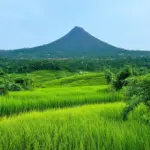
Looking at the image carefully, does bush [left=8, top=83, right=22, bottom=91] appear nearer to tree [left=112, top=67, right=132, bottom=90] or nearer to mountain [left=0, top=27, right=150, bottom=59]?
tree [left=112, top=67, right=132, bottom=90]

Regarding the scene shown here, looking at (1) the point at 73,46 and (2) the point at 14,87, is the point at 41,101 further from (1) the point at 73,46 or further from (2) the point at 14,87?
(1) the point at 73,46

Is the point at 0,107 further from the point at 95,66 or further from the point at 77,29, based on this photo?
the point at 77,29

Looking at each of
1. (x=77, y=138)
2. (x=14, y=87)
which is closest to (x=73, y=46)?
(x=14, y=87)

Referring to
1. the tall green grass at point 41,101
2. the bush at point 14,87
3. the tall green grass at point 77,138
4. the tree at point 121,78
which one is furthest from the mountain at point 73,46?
the tall green grass at point 77,138

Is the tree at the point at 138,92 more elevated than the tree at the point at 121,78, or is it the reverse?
the tree at the point at 138,92

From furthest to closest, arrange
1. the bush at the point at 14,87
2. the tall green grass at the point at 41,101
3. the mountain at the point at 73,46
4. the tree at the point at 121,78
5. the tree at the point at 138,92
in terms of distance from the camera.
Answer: the mountain at the point at 73,46 → the bush at the point at 14,87 → the tree at the point at 121,78 → the tall green grass at the point at 41,101 → the tree at the point at 138,92

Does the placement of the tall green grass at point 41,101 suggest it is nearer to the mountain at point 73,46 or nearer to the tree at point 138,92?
the tree at point 138,92

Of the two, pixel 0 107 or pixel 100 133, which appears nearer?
pixel 100 133

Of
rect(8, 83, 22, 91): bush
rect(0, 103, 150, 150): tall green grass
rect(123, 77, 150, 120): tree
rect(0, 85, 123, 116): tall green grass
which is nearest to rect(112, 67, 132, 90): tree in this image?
rect(0, 85, 123, 116): tall green grass

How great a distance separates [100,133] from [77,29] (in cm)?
18017

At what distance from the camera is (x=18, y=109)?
11.8 meters

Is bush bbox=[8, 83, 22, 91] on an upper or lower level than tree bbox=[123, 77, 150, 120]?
lower

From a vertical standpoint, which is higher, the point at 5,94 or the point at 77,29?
the point at 77,29

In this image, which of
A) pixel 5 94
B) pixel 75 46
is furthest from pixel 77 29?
pixel 5 94
